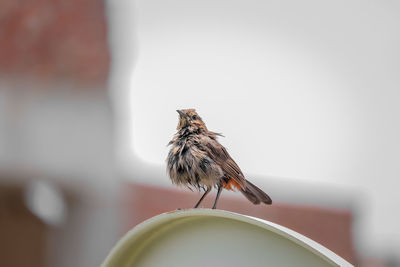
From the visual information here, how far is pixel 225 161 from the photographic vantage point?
2.33 m

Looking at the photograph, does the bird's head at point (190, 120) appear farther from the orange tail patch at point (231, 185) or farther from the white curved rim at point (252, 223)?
the white curved rim at point (252, 223)

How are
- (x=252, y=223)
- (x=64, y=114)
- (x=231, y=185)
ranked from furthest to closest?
1. (x=64, y=114)
2. (x=231, y=185)
3. (x=252, y=223)

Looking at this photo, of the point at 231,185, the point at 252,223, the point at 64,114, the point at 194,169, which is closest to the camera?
the point at 252,223

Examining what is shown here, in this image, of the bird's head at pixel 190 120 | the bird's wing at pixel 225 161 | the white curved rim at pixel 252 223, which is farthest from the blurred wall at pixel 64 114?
the white curved rim at pixel 252 223

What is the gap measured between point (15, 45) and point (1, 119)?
27.2 inches

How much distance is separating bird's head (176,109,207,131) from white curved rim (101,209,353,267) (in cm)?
95

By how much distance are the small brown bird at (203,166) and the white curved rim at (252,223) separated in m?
0.80

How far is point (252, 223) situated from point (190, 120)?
44.3 inches

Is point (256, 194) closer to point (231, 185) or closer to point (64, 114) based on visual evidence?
point (231, 185)

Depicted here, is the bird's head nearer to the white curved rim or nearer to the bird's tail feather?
the bird's tail feather

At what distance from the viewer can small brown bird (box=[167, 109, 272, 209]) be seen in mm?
2322

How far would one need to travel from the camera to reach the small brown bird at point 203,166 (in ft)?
7.62

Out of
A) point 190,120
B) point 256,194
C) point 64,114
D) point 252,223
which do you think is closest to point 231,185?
point 256,194

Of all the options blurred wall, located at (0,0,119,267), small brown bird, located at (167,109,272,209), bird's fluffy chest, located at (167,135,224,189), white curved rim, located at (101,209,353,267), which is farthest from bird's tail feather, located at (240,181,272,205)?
blurred wall, located at (0,0,119,267)
